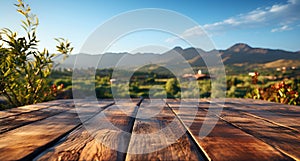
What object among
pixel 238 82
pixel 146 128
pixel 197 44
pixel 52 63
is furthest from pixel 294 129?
pixel 238 82

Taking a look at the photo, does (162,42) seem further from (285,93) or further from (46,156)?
(285,93)

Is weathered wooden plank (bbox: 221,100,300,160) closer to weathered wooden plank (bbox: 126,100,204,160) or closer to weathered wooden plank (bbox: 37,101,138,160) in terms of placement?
weathered wooden plank (bbox: 126,100,204,160)

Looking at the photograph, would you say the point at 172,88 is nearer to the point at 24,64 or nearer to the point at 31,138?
the point at 24,64

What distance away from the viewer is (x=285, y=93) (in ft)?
10.0

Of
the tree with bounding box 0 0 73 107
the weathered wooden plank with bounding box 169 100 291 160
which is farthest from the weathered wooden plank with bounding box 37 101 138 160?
the tree with bounding box 0 0 73 107

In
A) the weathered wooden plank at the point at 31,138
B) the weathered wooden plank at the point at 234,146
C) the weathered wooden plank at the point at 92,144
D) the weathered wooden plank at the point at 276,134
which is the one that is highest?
the weathered wooden plank at the point at 276,134

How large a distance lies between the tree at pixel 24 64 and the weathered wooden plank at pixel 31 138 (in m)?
1.20

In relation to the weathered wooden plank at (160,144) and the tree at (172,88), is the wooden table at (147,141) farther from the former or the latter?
the tree at (172,88)

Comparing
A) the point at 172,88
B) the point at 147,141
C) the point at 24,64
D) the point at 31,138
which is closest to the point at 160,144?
the point at 147,141

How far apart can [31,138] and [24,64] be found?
1.62m

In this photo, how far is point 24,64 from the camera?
213cm

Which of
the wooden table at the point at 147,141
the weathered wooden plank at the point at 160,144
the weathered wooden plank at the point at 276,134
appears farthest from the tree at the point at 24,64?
the weathered wooden plank at the point at 276,134

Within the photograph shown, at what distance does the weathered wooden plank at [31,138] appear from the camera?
2.24 feet

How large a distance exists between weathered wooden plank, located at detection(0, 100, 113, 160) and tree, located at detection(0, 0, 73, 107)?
47.2 inches
